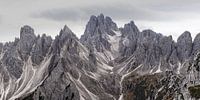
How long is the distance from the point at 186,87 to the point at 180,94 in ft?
14.9

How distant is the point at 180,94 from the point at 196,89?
7.68 metres

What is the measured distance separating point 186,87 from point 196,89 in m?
7.41

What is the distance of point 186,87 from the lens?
651ft

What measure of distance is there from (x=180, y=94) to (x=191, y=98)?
9.45 meters

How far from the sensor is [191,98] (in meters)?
187

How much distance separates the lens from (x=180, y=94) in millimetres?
196250

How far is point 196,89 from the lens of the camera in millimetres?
191625

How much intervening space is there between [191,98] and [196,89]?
609cm
